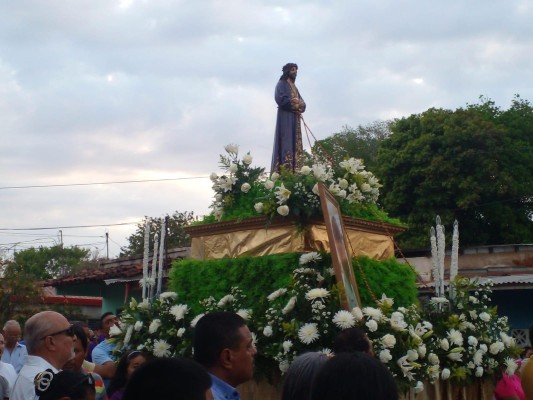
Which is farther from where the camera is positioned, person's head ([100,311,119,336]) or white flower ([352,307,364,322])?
person's head ([100,311,119,336])

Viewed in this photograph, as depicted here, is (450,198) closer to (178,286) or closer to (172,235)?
(172,235)

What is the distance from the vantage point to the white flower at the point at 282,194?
25.2 feet

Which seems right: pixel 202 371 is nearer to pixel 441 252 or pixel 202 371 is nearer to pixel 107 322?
pixel 441 252

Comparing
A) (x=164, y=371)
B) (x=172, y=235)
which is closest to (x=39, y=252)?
(x=172, y=235)

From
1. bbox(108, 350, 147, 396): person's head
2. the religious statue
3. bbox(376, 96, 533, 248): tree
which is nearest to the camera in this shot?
bbox(108, 350, 147, 396): person's head

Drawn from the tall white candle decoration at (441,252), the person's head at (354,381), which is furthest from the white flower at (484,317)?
the person's head at (354,381)

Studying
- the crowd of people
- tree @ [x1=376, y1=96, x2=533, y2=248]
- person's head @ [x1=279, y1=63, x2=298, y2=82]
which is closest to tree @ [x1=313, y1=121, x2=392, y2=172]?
tree @ [x1=376, y1=96, x2=533, y2=248]

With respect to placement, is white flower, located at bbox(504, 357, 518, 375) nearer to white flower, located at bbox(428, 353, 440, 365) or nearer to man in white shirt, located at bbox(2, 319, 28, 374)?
white flower, located at bbox(428, 353, 440, 365)

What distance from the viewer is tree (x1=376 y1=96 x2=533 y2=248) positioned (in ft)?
95.0

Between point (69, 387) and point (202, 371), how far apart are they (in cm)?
143

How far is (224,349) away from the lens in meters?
3.83

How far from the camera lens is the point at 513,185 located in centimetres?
2891

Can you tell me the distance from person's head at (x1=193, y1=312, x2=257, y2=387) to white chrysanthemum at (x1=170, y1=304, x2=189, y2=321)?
4216mm

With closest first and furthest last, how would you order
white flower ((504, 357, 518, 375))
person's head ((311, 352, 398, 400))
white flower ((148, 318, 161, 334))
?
person's head ((311, 352, 398, 400)), white flower ((148, 318, 161, 334)), white flower ((504, 357, 518, 375))
